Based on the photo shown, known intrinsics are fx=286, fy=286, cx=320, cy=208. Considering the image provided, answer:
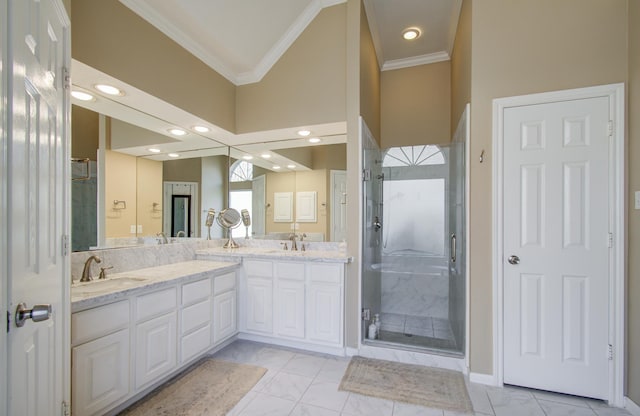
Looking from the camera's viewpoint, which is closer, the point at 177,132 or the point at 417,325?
the point at 177,132

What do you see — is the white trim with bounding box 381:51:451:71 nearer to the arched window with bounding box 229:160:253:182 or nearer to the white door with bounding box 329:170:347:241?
the white door with bounding box 329:170:347:241

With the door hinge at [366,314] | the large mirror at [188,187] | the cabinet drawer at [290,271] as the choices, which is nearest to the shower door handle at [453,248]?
the door hinge at [366,314]

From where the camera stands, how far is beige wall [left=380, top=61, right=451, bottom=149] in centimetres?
358

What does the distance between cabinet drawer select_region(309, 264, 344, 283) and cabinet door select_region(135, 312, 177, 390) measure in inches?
47.7

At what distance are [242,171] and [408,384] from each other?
295 centimetres

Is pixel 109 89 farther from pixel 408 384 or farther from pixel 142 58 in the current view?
pixel 408 384

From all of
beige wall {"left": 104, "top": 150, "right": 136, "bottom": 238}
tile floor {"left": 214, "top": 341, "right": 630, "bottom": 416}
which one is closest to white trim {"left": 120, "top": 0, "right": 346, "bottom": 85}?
beige wall {"left": 104, "top": 150, "right": 136, "bottom": 238}

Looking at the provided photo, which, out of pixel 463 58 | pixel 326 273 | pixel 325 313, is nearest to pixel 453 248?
pixel 326 273

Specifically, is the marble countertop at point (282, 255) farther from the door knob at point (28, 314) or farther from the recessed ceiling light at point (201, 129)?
the door knob at point (28, 314)

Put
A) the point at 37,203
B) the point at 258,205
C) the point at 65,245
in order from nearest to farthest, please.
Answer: the point at 37,203 → the point at 65,245 → the point at 258,205

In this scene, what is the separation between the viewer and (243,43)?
285 cm

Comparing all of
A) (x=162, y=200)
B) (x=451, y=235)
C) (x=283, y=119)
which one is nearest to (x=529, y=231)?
(x=451, y=235)

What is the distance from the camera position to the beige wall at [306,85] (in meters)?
2.83

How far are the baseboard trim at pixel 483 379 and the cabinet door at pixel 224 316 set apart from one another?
2186mm
